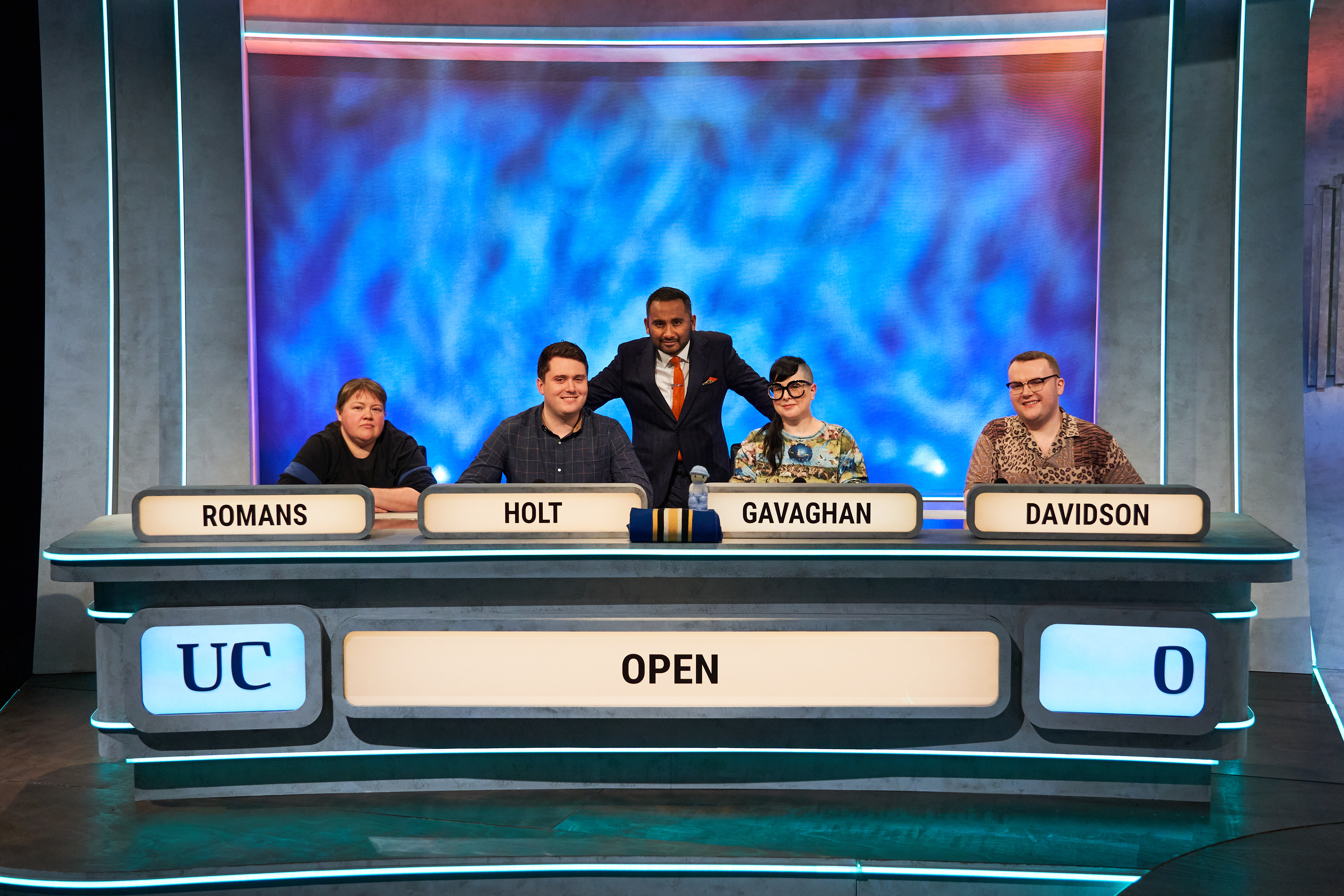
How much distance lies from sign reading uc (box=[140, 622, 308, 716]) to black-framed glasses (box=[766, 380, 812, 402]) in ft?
4.75

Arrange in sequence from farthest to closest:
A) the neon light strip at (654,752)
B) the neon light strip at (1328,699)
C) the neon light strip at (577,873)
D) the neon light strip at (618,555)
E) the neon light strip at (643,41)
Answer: the neon light strip at (643,41)
the neon light strip at (1328,699)
the neon light strip at (654,752)
the neon light strip at (618,555)
the neon light strip at (577,873)

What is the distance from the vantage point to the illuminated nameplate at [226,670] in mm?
2137

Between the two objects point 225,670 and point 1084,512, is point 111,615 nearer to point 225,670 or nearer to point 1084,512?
point 225,670

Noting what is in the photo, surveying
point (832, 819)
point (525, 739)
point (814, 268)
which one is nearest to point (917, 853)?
point (832, 819)

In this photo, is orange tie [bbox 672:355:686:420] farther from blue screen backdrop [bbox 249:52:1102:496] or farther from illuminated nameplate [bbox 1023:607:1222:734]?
illuminated nameplate [bbox 1023:607:1222:734]

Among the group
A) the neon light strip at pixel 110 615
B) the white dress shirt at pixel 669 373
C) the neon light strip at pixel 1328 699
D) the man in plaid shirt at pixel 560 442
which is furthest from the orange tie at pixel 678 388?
the neon light strip at pixel 1328 699

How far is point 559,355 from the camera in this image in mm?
2848

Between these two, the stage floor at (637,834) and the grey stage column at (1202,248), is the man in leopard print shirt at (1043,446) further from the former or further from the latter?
the grey stage column at (1202,248)

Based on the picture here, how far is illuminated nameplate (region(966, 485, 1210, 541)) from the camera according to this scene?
213cm

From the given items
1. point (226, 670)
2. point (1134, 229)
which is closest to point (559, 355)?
point (226, 670)

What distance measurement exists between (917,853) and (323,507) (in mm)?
1554

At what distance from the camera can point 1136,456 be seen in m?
4.04

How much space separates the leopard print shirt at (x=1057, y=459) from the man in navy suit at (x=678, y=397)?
0.96 metres

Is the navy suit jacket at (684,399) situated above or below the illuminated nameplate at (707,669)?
above
